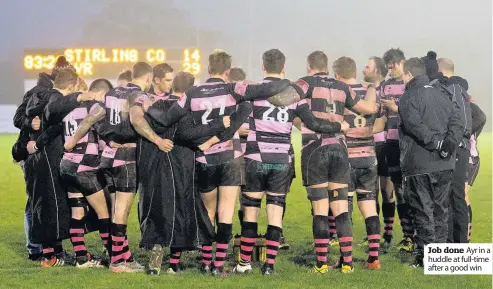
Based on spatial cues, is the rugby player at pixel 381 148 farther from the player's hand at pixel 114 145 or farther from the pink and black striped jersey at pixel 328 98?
the player's hand at pixel 114 145

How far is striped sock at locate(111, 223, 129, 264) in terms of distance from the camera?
10031 mm

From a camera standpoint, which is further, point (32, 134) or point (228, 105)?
point (32, 134)

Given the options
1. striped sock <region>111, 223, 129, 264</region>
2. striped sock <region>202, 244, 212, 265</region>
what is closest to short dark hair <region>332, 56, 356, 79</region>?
striped sock <region>202, 244, 212, 265</region>

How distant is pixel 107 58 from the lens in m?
40.4

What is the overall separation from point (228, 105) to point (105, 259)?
2.74 metres

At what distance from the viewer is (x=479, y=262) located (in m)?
10.4

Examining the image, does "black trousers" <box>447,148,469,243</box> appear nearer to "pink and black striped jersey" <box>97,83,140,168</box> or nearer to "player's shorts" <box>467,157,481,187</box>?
"player's shorts" <box>467,157,481,187</box>

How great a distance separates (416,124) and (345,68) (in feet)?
3.30

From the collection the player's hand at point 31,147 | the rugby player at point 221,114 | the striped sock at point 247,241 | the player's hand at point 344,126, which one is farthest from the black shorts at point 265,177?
the player's hand at point 31,147

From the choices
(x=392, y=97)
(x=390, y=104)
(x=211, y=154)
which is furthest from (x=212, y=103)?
(x=392, y=97)

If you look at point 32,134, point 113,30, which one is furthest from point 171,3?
point 32,134

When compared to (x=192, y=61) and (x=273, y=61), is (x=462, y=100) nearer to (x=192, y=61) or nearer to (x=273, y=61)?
(x=273, y=61)

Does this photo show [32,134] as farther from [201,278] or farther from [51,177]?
[201,278]

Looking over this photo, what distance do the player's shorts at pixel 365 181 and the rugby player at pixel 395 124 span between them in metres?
1.32
